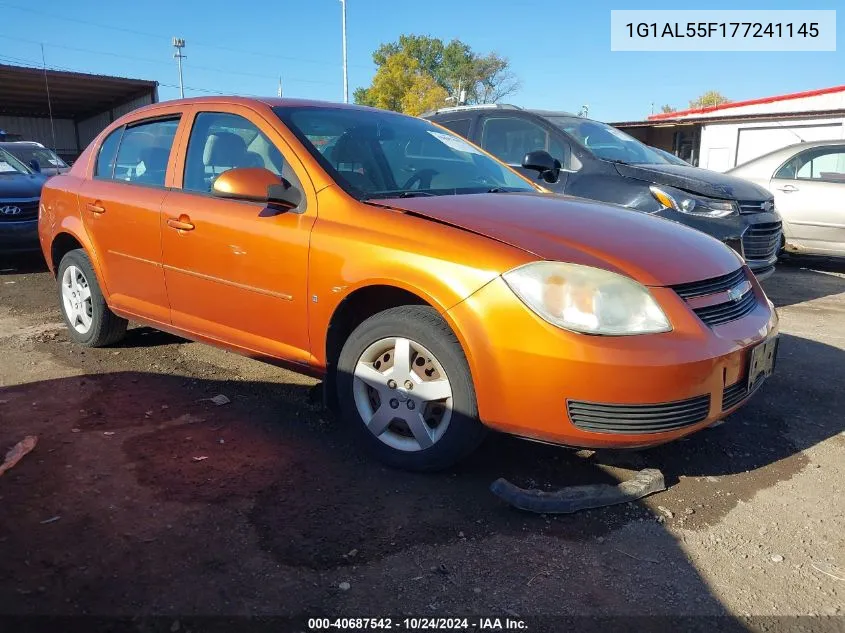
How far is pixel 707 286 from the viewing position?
273cm

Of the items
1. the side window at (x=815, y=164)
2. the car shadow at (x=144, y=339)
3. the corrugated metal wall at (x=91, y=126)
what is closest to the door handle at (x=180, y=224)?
the car shadow at (x=144, y=339)

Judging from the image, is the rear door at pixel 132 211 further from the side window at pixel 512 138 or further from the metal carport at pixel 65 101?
the metal carport at pixel 65 101

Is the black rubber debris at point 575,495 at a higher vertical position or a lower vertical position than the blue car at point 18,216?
lower

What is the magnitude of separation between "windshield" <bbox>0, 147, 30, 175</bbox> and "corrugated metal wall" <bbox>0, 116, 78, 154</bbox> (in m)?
23.1

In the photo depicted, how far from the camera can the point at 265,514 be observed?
2.54 m

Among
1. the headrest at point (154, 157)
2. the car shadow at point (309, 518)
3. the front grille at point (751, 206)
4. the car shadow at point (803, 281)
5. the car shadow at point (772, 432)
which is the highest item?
the headrest at point (154, 157)

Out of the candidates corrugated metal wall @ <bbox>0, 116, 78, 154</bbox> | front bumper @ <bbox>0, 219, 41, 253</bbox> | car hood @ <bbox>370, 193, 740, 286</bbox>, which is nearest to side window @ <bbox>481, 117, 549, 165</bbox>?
car hood @ <bbox>370, 193, 740, 286</bbox>

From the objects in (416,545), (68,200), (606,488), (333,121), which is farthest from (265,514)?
(68,200)

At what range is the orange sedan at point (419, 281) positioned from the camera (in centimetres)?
246

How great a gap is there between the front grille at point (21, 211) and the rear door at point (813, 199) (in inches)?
354

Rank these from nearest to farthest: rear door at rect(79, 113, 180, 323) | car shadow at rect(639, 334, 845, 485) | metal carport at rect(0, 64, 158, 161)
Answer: car shadow at rect(639, 334, 845, 485) → rear door at rect(79, 113, 180, 323) → metal carport at rect(0, 64, 158, 161)

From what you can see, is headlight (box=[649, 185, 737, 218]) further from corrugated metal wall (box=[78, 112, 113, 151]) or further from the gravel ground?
corrugated metal wall (box=[78, 112, 113, 151])

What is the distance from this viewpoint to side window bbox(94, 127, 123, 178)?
4.41 meters

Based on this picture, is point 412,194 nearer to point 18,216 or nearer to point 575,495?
point 575,495
